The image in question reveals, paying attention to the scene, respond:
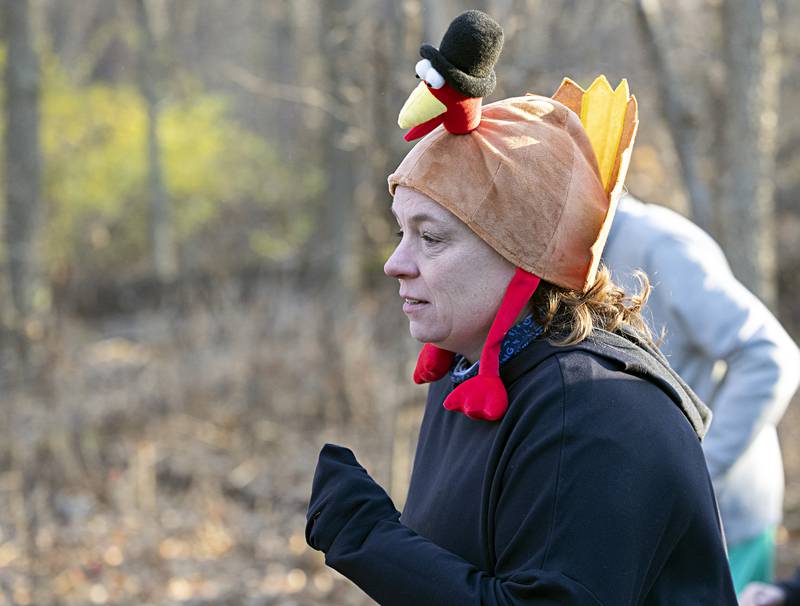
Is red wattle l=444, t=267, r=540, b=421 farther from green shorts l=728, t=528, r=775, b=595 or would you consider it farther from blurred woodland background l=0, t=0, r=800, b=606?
blurred woodland background l=0, t=0, r=800, b=606

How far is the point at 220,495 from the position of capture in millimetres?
7020

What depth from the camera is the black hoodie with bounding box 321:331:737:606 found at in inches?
64.8

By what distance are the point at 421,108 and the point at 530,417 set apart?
1.99 feet

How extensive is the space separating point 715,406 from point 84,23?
19775 mm

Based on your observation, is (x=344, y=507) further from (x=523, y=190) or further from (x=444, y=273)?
(x=523, y=190)

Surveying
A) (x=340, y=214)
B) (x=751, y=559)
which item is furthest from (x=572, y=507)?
(x=340, y=214)

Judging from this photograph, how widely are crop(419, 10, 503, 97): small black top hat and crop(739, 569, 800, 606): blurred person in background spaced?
5.61ft

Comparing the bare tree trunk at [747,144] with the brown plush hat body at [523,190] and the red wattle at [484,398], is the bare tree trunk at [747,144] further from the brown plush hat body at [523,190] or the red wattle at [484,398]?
the red wattle at [484,398]

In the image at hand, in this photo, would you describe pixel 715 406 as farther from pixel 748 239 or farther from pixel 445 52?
pixel 748 239

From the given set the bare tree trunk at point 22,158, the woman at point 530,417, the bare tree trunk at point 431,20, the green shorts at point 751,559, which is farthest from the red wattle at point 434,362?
the bare tree trunk at point 22,158

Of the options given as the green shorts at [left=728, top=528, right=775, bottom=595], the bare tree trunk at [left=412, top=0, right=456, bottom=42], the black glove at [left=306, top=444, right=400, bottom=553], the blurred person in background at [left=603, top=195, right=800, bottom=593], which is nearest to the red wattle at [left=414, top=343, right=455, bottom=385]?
the black glove at [left=306, top=444, right=400, bottom=553]

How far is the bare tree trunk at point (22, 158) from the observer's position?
938 cm

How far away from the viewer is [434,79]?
1837 millimetres

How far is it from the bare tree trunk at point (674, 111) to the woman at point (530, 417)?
3.75m
